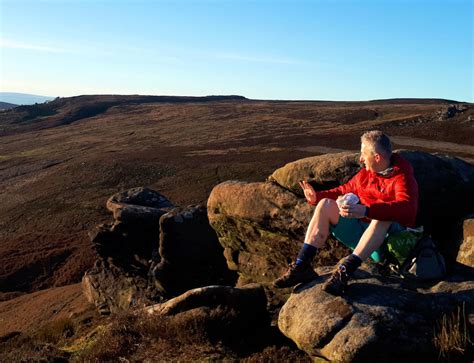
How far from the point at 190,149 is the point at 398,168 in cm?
6411

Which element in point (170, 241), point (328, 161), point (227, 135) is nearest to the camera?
point (328, 161)

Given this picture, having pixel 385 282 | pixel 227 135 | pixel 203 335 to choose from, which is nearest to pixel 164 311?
pixel 203 335

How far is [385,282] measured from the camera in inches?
333

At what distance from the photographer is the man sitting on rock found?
8.14 metres

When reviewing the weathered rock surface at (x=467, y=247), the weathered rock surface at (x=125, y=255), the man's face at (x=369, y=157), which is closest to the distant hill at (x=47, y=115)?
the weathered rock surface at (x=125, y=255)

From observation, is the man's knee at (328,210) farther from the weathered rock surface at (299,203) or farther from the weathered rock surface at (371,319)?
the weathered rock surface at (299,203)

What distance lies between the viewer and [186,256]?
1858 centimetres

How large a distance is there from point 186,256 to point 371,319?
11.9 metres

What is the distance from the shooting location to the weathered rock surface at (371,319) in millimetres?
7027

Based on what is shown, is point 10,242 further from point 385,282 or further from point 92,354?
point 385,282

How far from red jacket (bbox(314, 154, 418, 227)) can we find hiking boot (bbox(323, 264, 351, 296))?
983 mm

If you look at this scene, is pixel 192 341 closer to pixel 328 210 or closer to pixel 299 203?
pixel 328 210

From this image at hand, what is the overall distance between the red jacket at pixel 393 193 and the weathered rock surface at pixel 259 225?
9.47 ft

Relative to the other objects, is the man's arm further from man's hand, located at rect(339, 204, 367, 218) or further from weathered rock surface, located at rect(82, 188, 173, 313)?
weathered rock surface, located at rect(82, 188, 173, 313)
